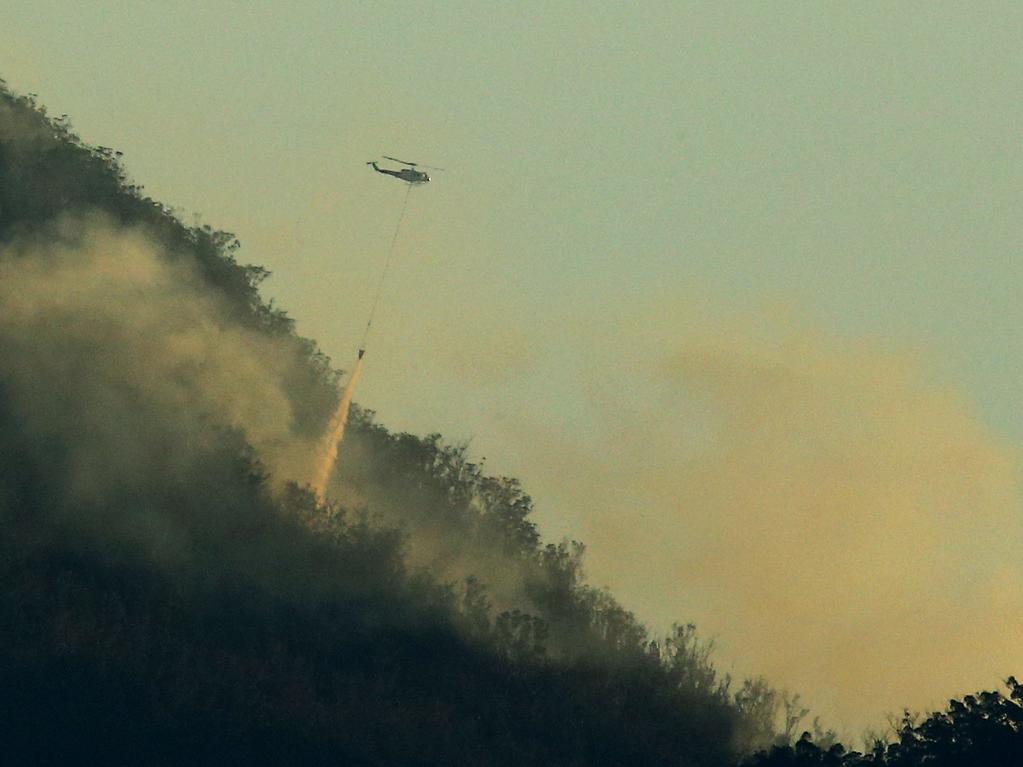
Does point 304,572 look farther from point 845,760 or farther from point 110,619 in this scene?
point 845,760

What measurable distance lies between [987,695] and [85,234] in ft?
332

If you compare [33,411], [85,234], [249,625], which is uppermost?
[85,234]

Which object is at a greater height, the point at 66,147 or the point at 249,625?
the point at 66,147

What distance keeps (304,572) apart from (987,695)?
8849 cm

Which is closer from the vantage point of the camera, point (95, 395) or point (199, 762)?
point (199, 762)

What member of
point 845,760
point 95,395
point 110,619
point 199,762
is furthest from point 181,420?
point 845,760

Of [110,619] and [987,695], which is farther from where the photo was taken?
[110,619]

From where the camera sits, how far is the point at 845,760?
88.8 m

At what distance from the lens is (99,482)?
6673 inches

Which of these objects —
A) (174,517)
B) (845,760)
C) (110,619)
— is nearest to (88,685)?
(110,619)

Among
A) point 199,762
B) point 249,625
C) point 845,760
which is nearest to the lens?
point 845,760

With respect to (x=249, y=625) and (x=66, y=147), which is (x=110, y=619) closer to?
(x=249, y=625)

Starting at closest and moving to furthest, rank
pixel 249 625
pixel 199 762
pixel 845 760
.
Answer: pixel 845 760 → pixel 199 762 → pixel 249 625

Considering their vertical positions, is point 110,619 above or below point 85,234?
below
